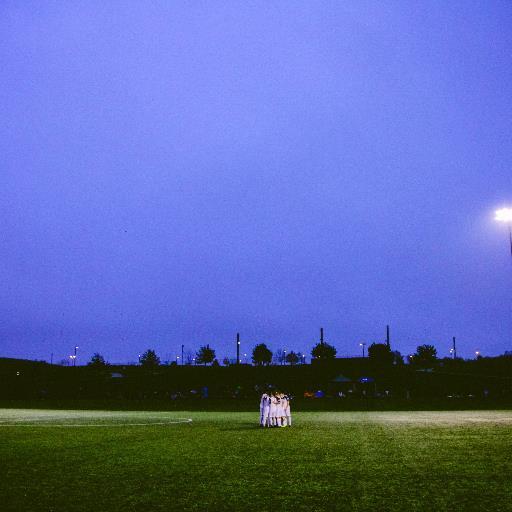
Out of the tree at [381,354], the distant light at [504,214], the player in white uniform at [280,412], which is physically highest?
the distant light at [504,214]

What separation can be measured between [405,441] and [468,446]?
2443mm

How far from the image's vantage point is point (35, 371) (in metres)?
95.4

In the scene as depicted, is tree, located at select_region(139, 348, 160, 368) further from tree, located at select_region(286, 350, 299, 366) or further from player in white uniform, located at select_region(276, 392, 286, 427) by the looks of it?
player in white uniform, located at select_region(276, 392, 286, 427)

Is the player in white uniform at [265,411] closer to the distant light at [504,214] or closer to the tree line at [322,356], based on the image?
the distant light at [504,214]

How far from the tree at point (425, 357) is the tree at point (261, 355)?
1223 inches

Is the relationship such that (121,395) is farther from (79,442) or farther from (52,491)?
(52,491)

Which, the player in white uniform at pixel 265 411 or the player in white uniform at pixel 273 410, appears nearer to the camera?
the player in white uniform at pixel 273 410

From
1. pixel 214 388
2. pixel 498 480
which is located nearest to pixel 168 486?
pixel 498 480

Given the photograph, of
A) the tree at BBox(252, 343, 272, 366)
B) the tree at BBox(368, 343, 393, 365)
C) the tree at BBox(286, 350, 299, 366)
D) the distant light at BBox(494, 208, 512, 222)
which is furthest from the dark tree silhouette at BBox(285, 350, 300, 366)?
the distant light at BBox(494, 208, 512, 222)

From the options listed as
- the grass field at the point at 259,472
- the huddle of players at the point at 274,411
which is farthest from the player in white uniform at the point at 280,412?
the grass field at the point at 259,472

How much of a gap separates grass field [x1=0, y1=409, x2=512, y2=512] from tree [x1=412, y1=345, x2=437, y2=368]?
84.9 metres

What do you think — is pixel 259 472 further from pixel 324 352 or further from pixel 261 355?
pixel 261 355

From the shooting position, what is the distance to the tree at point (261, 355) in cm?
12988

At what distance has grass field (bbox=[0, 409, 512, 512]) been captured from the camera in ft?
33.9
